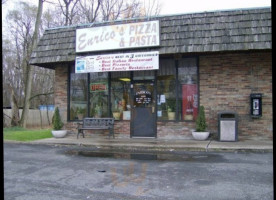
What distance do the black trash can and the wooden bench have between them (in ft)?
14.4

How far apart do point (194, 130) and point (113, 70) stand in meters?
3.99

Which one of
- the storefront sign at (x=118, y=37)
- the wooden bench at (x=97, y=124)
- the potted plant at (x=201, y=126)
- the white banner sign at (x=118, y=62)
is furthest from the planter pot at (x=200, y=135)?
the storefront sign at (x=118, y=37)

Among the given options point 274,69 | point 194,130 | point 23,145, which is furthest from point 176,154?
point 274,69

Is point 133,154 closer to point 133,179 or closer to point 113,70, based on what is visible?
point 133,179

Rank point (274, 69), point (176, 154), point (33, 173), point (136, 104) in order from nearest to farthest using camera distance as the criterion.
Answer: point (274, 69), point (33, 173), point (176, 154), point (136, 104)

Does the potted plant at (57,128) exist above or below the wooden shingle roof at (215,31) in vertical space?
below

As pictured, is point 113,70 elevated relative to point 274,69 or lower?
elevated

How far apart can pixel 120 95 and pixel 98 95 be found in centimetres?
105

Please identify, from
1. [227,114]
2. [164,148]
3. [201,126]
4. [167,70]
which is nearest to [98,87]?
[167,70]

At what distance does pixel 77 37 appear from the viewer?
41.4ft

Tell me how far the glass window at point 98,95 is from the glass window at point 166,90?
240 cm

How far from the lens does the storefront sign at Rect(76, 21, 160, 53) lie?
11664mm

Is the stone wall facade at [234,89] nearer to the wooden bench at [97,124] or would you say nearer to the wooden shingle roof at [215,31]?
the wooden shingle roof at [215,31]

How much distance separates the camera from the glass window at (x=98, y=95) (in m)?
13.1
